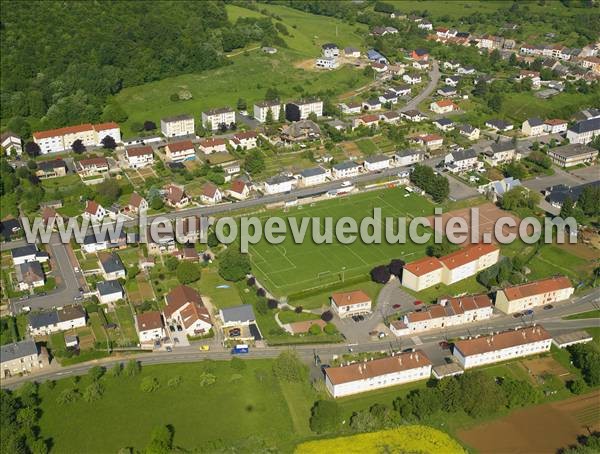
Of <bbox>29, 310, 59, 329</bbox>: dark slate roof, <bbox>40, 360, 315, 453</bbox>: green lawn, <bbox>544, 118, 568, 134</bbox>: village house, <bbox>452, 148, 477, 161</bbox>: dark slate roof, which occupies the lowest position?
Answer: <bbox>544, 118, 568, 134</bbox>: village house

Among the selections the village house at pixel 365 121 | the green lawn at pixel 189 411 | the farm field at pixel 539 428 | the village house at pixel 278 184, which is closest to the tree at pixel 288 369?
the green lawn at pixel 189 411

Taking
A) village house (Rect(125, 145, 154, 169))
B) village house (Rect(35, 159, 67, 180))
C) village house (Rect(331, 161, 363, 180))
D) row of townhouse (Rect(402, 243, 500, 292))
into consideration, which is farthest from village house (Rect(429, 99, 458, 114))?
village house (Rect(35, 159, 67, 180))

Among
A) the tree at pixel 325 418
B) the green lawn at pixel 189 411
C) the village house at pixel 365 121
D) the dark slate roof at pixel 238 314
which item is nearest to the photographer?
the green lawn at pixel 189 411

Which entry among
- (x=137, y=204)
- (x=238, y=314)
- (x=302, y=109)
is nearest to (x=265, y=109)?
(x=302, y=109)

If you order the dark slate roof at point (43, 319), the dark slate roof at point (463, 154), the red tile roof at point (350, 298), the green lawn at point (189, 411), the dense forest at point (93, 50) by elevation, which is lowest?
the green lawn at point (189, 411)

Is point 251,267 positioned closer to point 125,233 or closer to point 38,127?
point 125,233

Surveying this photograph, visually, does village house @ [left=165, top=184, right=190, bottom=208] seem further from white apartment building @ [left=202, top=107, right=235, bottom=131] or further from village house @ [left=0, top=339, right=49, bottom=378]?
village house @ [left=0, top=339, right=49, bottom=378]

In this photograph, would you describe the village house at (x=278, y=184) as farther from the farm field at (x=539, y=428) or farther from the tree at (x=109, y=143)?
the farm field at (x=539, y=428)
